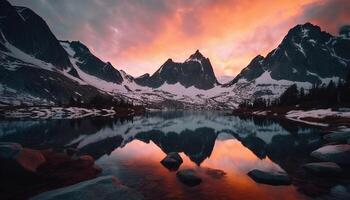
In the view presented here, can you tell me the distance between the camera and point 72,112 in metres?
148

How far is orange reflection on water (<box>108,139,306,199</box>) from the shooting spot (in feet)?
64.7

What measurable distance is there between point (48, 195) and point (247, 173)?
60.7 ft

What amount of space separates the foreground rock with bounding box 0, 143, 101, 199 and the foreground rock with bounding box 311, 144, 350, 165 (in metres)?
25.6

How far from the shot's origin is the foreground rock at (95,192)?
1476 centimetres

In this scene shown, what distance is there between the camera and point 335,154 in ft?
100

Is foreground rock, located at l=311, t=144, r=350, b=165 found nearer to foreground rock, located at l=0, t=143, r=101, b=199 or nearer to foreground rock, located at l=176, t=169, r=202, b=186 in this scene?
foreground rock, located at l=176, t=169, r=202, b=186

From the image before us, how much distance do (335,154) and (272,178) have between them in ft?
40.9

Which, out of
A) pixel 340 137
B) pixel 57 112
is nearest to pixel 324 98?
pixel 340 137

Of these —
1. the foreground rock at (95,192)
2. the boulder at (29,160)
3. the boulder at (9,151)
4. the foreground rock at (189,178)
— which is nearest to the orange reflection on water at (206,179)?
the foreground rock at (189,178)

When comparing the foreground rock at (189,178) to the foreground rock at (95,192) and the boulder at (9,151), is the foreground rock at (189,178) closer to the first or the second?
the foreground rock at (95,192)

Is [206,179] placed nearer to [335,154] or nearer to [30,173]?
[30,173]

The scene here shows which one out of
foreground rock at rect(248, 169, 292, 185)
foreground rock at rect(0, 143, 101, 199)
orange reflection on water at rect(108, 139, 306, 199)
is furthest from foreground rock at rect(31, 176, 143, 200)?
foreground rock at rect(248, 169, 292, 185)

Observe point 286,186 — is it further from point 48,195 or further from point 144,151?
point 144,151

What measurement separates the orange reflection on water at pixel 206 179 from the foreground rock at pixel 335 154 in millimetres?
6149
